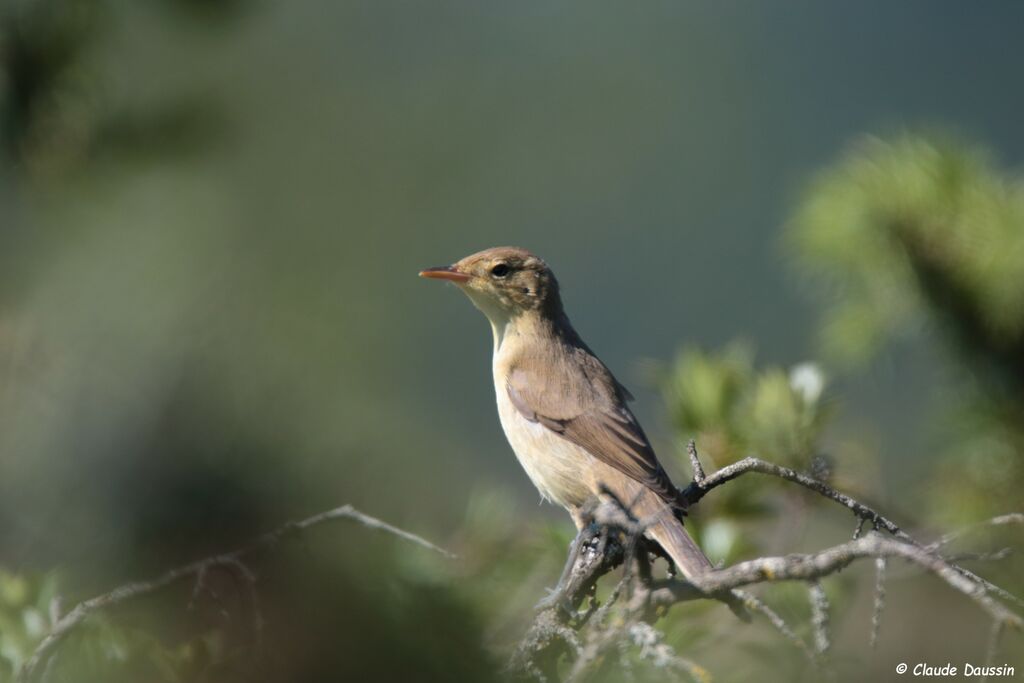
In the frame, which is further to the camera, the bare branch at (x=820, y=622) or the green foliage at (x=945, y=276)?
the green foliage at (x=945, y=276)

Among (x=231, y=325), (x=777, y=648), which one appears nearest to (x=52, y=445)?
(x=231, y=325)

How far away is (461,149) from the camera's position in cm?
2494

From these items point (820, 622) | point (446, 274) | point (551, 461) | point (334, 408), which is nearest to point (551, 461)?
point (551, 461)

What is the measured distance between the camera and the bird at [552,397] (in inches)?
158

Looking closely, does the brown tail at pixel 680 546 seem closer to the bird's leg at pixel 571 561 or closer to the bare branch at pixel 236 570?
the bird's leg at pixel 571 561

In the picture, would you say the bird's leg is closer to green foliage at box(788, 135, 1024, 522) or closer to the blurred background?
the blurred background

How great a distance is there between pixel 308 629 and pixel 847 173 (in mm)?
3404

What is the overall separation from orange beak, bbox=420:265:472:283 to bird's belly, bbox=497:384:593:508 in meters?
0.63

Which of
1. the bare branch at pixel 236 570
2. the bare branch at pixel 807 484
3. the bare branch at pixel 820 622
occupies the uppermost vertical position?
the bare branch at pixel 807 484

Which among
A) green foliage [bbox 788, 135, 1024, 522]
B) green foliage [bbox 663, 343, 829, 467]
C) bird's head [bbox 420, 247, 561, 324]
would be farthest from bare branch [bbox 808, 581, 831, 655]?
bird's head [bbox 420, 247, 561, 324]

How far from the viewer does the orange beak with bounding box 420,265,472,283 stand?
4.44 metres

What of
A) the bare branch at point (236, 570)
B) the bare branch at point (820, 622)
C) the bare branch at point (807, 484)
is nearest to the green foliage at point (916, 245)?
the bare branch at point (807, 484)

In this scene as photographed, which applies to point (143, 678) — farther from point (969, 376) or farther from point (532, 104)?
point (532, 104)

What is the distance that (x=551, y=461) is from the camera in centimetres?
414
